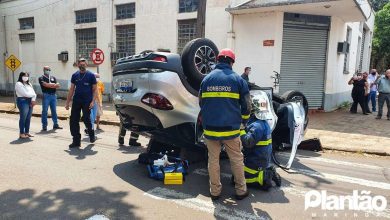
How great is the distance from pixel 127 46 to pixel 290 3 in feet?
27.2

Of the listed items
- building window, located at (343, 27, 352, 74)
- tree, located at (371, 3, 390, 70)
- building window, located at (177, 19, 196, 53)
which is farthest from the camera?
tree, located at (371, 3, 390, 70)

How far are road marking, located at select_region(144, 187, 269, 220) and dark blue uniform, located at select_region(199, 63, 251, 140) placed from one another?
825 millimetres

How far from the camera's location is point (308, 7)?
38.0 ft

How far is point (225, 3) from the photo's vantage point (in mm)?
12922

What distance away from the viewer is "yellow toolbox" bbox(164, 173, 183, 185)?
494cm

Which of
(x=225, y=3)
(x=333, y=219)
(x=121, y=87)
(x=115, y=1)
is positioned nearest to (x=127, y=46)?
(x=115, y=1)

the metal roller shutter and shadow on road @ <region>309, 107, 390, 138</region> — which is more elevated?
the metal roller shutter

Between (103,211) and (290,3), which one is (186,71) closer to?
(103,211)

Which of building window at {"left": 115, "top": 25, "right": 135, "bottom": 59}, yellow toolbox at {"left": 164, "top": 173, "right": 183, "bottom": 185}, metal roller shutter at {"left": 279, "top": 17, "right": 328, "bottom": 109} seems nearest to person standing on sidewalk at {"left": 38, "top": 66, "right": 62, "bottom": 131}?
yellow toolbox at {"left": 164, "top": 173, "right": 183, "bottom": 185}

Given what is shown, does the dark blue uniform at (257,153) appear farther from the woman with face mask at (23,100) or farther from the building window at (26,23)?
the building window at (26,23)

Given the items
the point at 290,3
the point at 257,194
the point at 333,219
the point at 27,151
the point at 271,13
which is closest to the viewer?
the point at 333,219

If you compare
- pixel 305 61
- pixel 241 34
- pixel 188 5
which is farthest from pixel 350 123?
pixel 188 5

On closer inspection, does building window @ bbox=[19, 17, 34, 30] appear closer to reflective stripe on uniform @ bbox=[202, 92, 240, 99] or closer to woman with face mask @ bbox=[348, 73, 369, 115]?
woman with face mask @ bbox=[348, 73, 369, 115]

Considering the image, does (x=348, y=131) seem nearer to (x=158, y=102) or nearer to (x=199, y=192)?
(x=199, y=192)
